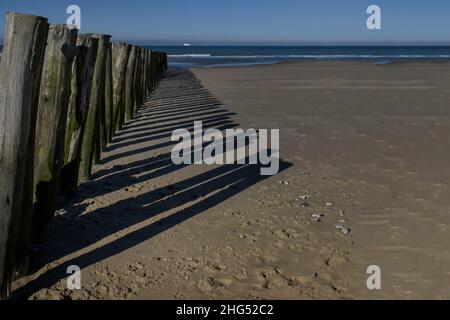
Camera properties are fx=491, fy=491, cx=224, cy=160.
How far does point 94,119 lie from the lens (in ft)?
19.7

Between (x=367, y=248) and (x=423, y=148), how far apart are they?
4.00 metres

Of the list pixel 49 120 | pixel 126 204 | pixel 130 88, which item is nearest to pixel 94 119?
pixel 126 204

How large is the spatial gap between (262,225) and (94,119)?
8.88ft

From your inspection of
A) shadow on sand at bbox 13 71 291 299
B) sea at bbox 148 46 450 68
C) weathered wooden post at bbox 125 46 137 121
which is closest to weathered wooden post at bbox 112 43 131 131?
shadow on sand at bbox 13 71 291 299

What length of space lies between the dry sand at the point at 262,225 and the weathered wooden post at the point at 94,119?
9.5 inches

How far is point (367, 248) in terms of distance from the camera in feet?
12.9

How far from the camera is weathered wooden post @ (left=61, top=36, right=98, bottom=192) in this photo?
4.98 m

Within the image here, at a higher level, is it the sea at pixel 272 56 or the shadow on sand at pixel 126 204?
the sea at pixel 272 56

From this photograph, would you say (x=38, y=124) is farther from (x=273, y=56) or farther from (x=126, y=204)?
(x=273, y=56)

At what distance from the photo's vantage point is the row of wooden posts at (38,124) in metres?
2.94

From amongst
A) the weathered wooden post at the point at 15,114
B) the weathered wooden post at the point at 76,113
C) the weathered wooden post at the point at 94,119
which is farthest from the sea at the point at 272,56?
the weathered wooden post at the point at 15,114

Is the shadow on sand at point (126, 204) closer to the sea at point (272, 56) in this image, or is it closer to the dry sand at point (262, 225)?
the dry sand at point (262, 225)
